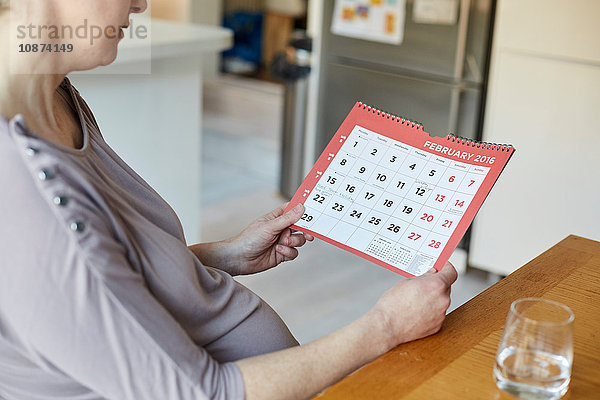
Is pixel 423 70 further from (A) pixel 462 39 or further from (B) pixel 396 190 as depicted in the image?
(B) pixel 396 190

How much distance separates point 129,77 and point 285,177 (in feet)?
4.16

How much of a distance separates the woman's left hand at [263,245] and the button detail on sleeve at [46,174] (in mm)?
476

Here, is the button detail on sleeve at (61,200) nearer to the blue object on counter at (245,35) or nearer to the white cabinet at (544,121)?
the white cabinet at (544,121)

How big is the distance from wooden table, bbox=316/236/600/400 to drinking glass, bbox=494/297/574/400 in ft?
0.10

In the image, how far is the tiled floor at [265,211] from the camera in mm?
2664

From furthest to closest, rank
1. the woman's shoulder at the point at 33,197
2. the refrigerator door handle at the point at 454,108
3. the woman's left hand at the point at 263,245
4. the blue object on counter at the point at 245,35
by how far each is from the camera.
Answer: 1. the blue object on counter at the point at 245,35
2. the refrigerator door handle at the point at 454,108
3. the woman's left hand at the point at 263,245
4. the woman's shoulder at the point at 33,197

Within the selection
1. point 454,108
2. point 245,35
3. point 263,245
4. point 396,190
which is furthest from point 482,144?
point 245,35

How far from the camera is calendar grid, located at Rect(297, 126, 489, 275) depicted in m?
1.02

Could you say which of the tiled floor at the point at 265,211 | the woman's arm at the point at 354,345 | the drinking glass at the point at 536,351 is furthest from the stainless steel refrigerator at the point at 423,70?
the drinking glass at the point at 536,351

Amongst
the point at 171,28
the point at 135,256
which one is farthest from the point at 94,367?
the point at 171,28

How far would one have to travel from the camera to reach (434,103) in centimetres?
288

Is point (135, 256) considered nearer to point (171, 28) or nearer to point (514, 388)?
point (514, 388)

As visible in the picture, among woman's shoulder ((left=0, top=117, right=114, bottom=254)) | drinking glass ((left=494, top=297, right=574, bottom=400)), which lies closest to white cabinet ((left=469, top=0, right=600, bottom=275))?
drinking glass ((left=494, top=297, right=574, bottom=400))

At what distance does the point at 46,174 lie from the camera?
77 cm
